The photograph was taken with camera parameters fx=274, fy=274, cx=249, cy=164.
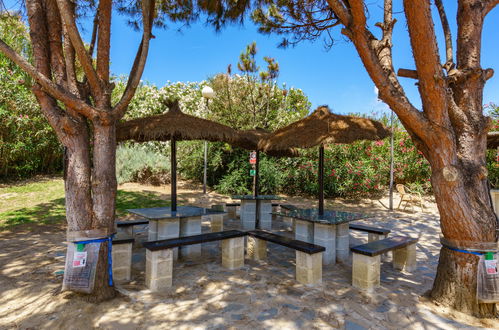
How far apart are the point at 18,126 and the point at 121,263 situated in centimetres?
1069

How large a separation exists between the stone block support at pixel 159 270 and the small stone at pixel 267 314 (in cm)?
121

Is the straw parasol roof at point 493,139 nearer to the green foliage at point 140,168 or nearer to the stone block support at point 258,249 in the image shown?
the stone block support at point 258,249

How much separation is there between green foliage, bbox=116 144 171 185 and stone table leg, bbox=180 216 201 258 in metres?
7.84

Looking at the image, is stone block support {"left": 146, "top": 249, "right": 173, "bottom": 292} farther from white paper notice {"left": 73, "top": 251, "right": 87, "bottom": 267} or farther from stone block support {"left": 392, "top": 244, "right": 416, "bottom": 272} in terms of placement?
stone block support {"left": 392, "top": 244, "right": 416, "bottom": 272}

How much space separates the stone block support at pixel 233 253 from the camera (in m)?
3.85

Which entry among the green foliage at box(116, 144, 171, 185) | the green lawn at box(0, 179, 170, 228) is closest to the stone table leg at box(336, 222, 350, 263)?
the green lawn at box(0, 179, 170, 228)

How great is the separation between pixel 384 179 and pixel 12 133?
1473 centimetres

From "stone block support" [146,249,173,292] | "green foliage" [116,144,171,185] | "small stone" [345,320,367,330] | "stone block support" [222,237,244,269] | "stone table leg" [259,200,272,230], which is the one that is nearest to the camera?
"small stone" [345,320,367,330]

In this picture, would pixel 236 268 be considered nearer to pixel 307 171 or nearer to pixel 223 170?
pixel 307 171

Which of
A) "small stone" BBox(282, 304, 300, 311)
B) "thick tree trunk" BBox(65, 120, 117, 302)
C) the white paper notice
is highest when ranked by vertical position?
"thick tree trunk" BBox(65, 120, 117, 302)

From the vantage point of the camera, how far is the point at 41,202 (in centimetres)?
841

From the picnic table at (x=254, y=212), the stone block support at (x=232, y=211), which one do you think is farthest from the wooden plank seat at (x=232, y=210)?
Result: the picnic table at (x=254, y=212)

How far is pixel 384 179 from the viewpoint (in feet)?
36.3

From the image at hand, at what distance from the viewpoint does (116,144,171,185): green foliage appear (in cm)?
1176
